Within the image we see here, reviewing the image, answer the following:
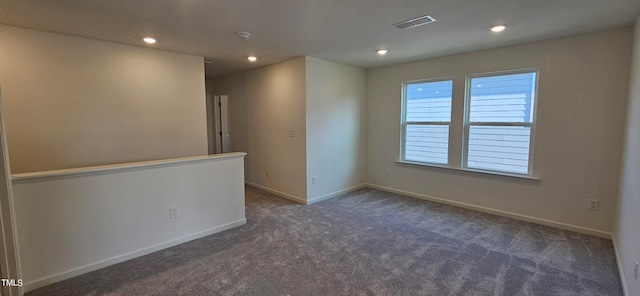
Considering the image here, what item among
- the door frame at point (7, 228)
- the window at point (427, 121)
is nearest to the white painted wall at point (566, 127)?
the window at point (427, 121)

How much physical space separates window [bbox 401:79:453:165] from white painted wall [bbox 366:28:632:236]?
162 mm

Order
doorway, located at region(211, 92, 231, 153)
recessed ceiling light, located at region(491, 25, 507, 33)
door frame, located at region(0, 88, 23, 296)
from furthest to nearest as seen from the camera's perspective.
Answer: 1. doorway, located at region(211, 92, 231, 153)
2. recessed ceiling light, located at region(491, 25, 507, 33)
3. door frame, located at region(0, 88, 23, 296)

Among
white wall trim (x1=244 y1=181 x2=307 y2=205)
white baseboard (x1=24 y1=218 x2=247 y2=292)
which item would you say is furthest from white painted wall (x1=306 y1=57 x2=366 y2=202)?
white baseboard (x1=24 y1=218 x2=247 y2=292)

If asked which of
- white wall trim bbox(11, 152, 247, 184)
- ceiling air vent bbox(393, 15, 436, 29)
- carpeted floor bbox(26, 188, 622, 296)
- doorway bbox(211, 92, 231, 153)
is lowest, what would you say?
carpeted floor bbox(26, 188, 622, 296)

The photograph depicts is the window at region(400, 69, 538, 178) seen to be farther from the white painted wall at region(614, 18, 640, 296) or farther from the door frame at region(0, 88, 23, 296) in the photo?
the door frame at region(0, 88, 23, 296)

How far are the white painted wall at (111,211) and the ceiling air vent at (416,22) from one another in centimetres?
242

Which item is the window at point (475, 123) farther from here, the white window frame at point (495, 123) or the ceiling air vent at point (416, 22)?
the ceiling air vent at point (416, 22)

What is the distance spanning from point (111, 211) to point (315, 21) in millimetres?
2619

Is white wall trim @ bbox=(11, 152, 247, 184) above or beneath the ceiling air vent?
beneath

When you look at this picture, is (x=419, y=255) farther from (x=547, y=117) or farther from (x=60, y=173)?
(x=60, y=173)

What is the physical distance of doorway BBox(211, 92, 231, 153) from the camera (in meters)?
6.42

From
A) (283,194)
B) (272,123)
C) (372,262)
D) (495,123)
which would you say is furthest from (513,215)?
(272,123)

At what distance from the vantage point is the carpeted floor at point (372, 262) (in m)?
2.16

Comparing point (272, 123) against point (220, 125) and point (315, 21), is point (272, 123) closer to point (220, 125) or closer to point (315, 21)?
point (220, 125)
